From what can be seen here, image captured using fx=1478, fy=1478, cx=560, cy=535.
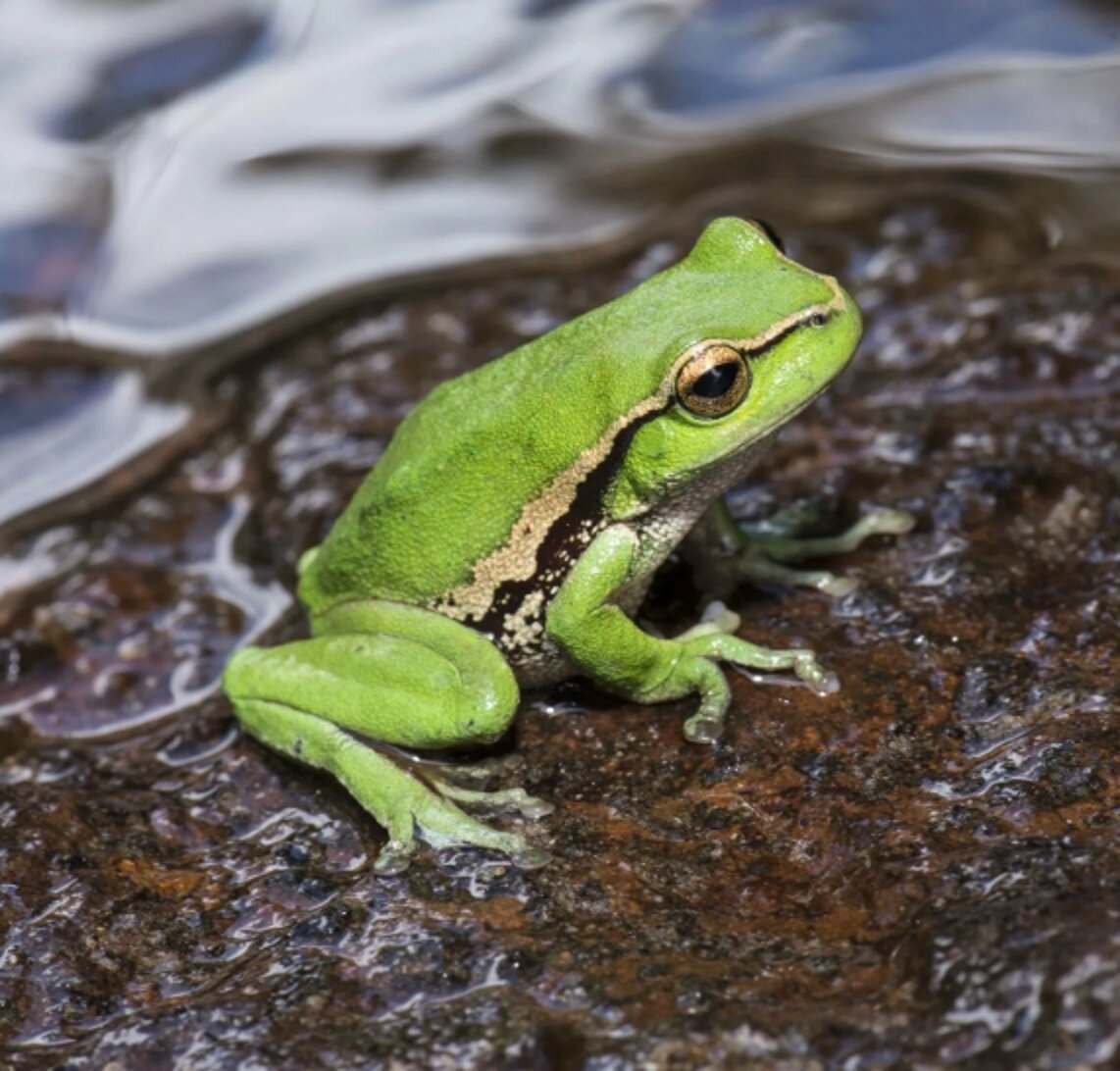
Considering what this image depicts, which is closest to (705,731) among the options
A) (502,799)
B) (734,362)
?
(502,799)

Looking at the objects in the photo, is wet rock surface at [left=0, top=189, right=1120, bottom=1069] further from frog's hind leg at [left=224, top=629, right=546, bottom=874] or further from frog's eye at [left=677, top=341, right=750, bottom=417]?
frog's eye at [left=677, top=341, right=750, bottom=417]

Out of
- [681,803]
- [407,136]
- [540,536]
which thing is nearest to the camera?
[681,803]

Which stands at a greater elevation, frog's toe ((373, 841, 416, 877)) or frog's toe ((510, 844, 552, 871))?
frog's toe ((510, 844, 552, 871))

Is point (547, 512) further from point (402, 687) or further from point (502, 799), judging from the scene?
point (502, 799)

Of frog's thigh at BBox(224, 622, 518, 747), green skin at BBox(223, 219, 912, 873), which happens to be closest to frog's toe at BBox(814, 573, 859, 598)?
green skin at BBox(223, 219, 912, 873)

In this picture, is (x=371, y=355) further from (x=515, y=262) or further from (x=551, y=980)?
(x=551, y=980)

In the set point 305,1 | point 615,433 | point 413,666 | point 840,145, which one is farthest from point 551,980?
point 305,1
